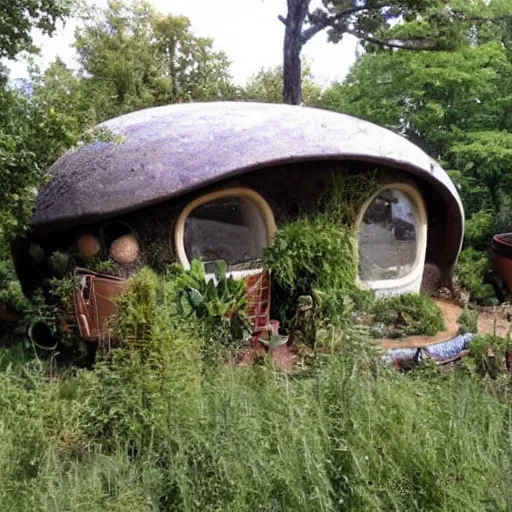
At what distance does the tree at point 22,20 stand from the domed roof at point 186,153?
40.7 inches

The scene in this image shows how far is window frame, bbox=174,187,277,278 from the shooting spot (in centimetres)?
654

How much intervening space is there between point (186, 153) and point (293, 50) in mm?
8977

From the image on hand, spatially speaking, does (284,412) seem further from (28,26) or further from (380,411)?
(28,26)

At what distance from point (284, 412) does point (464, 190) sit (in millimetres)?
10092

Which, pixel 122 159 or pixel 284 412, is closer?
pixel 284 412

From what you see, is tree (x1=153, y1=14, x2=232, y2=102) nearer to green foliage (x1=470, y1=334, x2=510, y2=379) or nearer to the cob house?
the cob house

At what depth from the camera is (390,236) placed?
7715 millimetres

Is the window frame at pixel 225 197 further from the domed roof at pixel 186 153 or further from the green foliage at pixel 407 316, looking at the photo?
the green foliage at pixel 407 316

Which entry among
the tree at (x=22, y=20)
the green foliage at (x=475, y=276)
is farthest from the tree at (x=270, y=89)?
the tree at (x=22, y=20)

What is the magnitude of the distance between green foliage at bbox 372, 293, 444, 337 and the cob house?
1.12 feet

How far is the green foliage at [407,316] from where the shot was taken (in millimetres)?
6895

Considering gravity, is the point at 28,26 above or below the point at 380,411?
above

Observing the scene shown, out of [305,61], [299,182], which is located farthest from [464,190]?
[305,61]

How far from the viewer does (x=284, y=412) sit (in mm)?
3594
